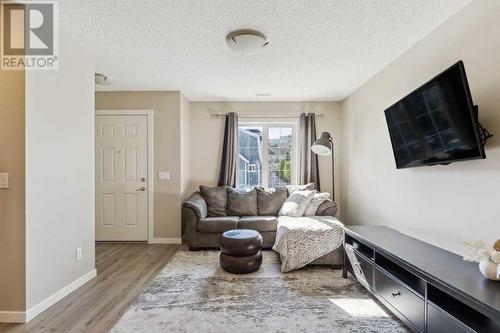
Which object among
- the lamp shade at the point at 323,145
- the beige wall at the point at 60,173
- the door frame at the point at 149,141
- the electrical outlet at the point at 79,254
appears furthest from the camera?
the door frame at the point at 149,141

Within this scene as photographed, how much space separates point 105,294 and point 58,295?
14.7 inches

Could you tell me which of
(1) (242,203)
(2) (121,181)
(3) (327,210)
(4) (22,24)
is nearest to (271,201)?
(1) (242,203)

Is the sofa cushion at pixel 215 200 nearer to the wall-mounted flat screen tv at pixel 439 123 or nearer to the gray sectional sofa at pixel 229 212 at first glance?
the gray sectional sofa at pixel 229 212

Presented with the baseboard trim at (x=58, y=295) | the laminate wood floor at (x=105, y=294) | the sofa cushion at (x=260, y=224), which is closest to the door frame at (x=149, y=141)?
the laminate wood floor at (x=105, y=294)

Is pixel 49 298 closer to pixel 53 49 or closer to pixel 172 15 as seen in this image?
pixel 53 49

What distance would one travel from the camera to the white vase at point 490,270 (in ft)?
4.82

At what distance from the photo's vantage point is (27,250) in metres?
2.04

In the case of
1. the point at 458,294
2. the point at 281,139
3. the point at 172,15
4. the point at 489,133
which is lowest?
the point at 458,294

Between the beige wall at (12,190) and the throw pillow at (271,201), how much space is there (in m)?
3.02

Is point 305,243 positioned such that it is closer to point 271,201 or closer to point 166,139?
point 271,201

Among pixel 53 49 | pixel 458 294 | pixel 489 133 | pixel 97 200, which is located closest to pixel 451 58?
pixel 489 133

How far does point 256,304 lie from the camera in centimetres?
231

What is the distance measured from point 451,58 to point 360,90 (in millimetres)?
1839

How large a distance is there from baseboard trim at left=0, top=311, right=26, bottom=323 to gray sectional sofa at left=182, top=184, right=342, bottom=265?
1971 millimetres
